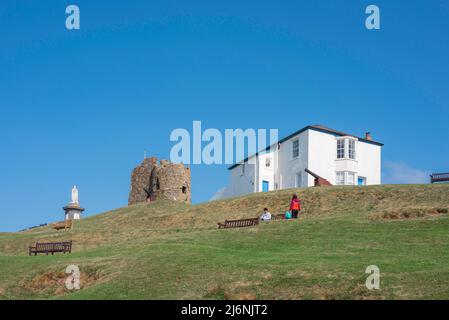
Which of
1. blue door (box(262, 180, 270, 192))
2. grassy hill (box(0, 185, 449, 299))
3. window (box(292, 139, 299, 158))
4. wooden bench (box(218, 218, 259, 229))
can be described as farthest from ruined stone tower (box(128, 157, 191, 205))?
wooden bench (box(218, 218, 259, 229))

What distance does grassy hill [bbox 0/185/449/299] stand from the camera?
2634cm

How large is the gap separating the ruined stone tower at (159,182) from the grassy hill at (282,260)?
2793 centimetres

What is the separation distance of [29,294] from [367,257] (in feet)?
48.3

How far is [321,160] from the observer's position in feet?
229

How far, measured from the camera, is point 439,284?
969 inches

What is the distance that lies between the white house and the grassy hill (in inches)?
566

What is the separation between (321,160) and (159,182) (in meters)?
22.2

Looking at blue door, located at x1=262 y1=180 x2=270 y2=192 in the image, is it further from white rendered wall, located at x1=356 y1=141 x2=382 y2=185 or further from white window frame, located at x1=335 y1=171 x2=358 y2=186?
white rendered wall, located at x1=356 y1=141 x2=382 y2=185

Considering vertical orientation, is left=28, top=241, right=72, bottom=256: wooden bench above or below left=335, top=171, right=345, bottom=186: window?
below

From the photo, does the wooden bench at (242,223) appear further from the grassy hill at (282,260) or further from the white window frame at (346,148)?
the white window frame at (346,148)

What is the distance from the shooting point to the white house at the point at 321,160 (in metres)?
69.7

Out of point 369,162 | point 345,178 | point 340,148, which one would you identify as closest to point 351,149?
point 340,148

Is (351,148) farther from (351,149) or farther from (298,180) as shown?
(298,180)

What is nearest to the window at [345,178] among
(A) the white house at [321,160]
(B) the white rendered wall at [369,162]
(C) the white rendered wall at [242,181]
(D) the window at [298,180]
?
(A) the white house at [321,160]
